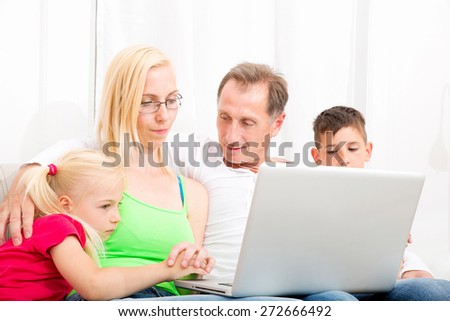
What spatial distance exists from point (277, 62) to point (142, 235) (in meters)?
1.19

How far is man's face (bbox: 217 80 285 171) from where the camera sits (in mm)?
1966

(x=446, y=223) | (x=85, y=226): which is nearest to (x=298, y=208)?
(x=85, y=226)

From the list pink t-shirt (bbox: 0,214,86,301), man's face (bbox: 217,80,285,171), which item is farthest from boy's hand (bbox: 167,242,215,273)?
man's face (bbox: 217,80,285,171)

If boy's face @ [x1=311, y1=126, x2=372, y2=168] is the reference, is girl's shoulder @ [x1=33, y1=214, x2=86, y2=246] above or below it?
below

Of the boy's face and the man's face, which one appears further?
the boy's face

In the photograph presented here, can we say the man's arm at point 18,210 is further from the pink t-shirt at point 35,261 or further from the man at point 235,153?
the man at point 235,153

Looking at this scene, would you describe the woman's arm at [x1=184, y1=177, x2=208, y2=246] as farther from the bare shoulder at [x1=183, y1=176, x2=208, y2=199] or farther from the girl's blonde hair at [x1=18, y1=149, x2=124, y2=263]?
the girl's blonde hair at [x1=18, y1=149, x2=124, y2=263]

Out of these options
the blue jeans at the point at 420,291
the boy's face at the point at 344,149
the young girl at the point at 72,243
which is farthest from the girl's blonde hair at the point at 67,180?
the boy's face at the point at 344,149

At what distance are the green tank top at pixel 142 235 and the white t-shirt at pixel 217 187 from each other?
135 millimetres

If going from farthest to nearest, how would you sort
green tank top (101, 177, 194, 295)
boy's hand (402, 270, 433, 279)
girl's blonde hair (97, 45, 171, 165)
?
boy's hand (402, 270, 433, 279) < girl's blonde hair (97, 45, 171, 165) < green tank top (101, 177, 194, 295)

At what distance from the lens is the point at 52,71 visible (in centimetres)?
249

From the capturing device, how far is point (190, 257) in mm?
1451

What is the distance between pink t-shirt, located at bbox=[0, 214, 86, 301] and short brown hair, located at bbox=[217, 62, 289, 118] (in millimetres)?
764
